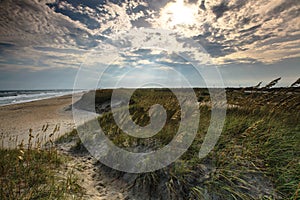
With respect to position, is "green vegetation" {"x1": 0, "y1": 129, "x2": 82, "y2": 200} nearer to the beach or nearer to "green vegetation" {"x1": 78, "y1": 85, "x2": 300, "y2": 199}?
the beach

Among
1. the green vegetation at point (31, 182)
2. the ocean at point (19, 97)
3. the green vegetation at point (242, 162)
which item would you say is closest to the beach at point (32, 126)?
the green vegetation at point (31, 182)

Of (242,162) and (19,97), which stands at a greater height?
(242,162)

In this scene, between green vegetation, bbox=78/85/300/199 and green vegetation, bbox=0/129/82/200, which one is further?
green vegetation, bbox=78/85/300/199

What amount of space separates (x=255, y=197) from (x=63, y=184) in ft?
10.1

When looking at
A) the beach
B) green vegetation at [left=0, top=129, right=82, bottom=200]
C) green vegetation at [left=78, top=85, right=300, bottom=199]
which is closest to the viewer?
green vegetation at [left=0, top=129, right=82, bottom=200]

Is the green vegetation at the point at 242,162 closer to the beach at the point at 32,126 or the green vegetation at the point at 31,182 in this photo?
the green vegetation at the point at 31,182

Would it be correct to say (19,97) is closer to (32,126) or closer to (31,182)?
(32,126)

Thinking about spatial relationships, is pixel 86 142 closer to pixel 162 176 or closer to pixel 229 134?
pixel 162 176

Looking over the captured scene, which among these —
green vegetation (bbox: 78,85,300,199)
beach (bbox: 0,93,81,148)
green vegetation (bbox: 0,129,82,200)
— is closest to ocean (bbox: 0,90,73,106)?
beach (bbox: 0,93,81,148)

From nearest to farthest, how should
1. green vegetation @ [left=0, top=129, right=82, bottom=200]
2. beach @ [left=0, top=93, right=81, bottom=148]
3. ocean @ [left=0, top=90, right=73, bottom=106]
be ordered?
green vegetation @ [left=0, top=129, right=82, bottom=200] → beach @ [left=0, top=93, right=81, bottom=148] → ocean @ [left=0, top=90, right=73, bottom=106]

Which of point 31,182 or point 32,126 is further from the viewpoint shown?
point 32,126

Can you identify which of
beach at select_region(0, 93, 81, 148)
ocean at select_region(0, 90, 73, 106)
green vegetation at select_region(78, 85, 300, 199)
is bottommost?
ocean at select_region(0, 90, 73, 106)

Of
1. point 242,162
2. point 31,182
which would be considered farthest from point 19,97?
point 242,162

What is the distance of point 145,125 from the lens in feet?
17.9
